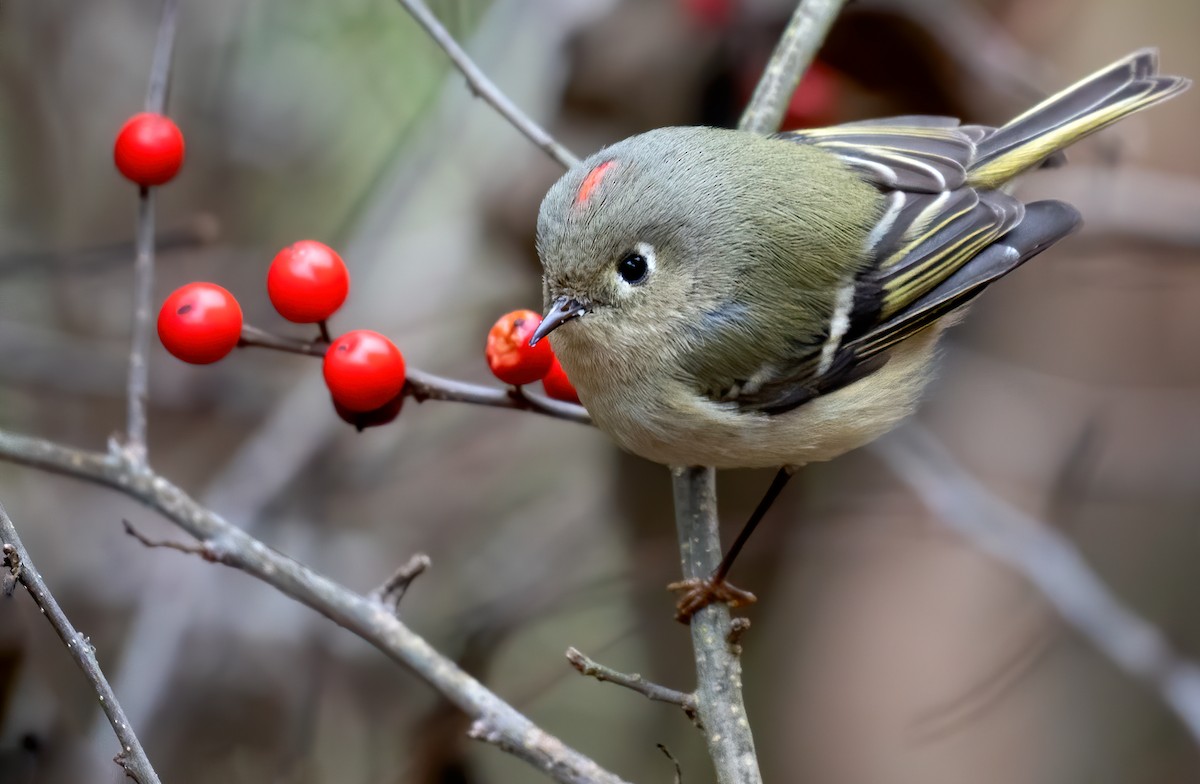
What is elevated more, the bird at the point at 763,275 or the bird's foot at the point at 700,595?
the bird at the point at 763,275

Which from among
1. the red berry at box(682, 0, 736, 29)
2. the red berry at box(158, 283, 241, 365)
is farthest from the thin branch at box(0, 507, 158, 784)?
the red berry at box(682, 0, 736, 29)

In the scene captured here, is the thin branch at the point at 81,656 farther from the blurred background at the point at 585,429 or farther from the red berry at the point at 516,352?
the blurred background at the point at 585,429

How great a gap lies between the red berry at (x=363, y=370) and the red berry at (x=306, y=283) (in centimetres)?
7

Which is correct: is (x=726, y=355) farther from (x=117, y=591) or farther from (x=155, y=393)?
(x=155, y=393)

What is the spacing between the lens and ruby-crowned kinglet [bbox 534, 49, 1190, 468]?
1.73 metres

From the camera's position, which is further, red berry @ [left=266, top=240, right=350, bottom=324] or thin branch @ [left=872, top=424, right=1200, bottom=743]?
thin branch @ [left=872, top=424, right=1200, bottom=743]

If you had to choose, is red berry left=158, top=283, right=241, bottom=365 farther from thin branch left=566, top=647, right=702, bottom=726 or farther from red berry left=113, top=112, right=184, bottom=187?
thin branch left=566, top=647, right=702, bottom=726

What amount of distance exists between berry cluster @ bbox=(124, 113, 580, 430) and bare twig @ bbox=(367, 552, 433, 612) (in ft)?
0.98

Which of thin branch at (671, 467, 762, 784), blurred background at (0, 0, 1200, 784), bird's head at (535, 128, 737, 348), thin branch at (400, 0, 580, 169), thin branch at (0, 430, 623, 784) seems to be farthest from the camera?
blurred background at (0, 0, 1200, 784)

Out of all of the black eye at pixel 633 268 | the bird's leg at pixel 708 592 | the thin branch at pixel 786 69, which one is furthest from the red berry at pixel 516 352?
the thin branch at pixel 786 69

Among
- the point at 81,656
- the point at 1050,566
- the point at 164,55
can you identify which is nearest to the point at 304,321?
the point at 164,55

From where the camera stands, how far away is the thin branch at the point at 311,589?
132 cm

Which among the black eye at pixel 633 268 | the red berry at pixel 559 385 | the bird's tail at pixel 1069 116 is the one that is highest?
the bird's tail at pixel 1069 116

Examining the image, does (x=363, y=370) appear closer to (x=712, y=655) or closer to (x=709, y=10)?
(x=712, y=655)
